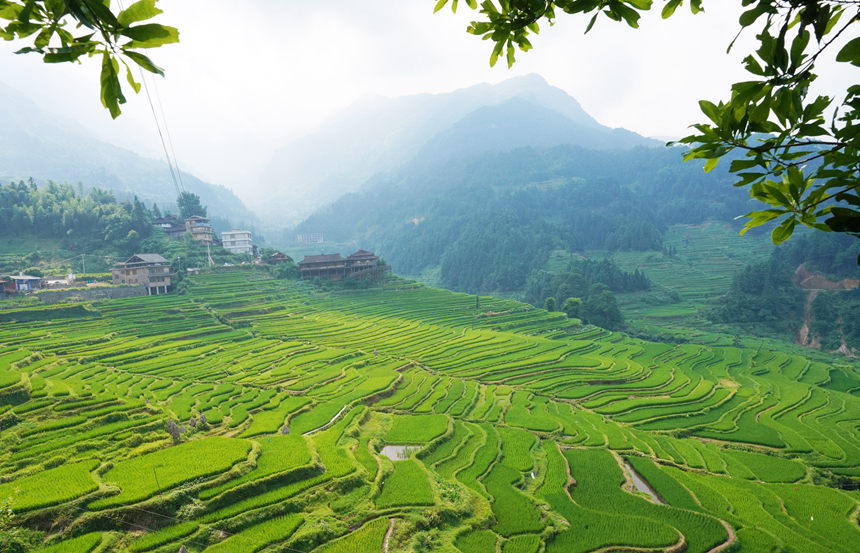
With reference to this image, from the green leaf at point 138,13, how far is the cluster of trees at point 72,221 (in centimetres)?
5100

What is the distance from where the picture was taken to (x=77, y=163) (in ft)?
390

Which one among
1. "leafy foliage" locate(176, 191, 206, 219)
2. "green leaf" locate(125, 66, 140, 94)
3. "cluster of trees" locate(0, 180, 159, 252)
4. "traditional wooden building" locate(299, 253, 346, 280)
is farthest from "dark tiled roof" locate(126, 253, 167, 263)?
"green leaf" locate(125, 66, 140, 94)

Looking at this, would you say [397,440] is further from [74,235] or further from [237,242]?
[237,242]

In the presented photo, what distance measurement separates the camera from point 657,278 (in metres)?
66.2

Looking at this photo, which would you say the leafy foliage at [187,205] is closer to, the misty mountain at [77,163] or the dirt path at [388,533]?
the misty mountain at [77,163]

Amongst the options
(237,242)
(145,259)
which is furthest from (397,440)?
(237,242)

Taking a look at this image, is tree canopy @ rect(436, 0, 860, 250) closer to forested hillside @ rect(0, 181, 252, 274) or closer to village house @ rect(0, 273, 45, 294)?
village house @ rect(0, 273, 45, 294)

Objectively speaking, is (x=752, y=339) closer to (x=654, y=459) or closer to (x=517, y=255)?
(x=654, y=459)

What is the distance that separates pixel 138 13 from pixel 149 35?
57 mm

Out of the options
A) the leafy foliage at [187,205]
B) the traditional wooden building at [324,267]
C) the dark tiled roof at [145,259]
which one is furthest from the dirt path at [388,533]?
the leafy foliage at [187,205]

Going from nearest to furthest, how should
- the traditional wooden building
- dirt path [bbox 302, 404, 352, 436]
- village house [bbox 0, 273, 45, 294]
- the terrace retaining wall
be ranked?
1. dirt path [bbox 302, 404, 352, 436]
2. the terrace retaining wall
3. village house [bbox 0, 273, 45, 294]
4. the traditional wooden building

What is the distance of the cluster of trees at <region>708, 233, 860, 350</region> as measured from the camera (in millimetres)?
43781

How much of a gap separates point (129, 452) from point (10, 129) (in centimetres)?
16490

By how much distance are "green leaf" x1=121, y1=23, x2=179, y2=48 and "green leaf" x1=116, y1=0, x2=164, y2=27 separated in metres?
0.02
